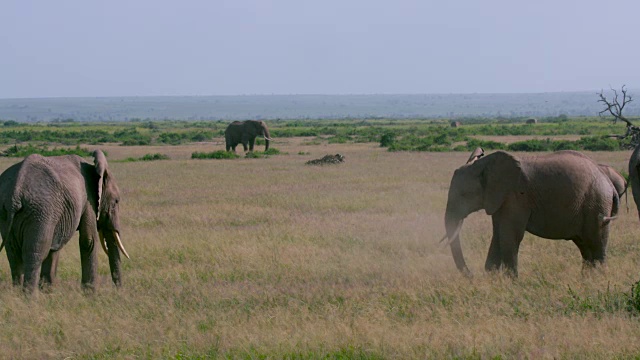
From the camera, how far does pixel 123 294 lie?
1059 cm

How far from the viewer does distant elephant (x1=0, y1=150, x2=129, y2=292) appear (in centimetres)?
945

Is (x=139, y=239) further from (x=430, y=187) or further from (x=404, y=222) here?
(x=430, y=187)

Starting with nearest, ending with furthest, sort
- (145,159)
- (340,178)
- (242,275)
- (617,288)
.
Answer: (617,288) < (242,275) < (340,178) < (145,159)

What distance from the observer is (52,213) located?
31.7ft

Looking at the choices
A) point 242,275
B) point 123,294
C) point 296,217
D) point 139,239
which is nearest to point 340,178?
point 296,217

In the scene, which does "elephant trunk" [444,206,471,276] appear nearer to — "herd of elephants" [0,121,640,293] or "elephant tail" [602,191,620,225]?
"herd of elephants" [0,121,640,293]

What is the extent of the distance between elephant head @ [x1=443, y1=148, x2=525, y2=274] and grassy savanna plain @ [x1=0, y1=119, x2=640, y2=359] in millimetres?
704

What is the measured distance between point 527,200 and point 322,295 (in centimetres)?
300

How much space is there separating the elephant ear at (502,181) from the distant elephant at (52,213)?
191 inches

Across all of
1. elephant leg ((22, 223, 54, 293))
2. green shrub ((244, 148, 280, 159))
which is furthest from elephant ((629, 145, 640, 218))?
green shrub ((244, 148, 280, 159))

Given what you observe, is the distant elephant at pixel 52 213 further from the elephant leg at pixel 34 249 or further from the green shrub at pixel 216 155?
the green shrub at pixel 216 155

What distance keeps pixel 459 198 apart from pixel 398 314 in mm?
2260

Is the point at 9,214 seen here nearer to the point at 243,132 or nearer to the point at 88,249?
the point at 88,249

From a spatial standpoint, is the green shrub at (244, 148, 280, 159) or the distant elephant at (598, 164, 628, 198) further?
the green shrub at (244, 148, 280, 159)
